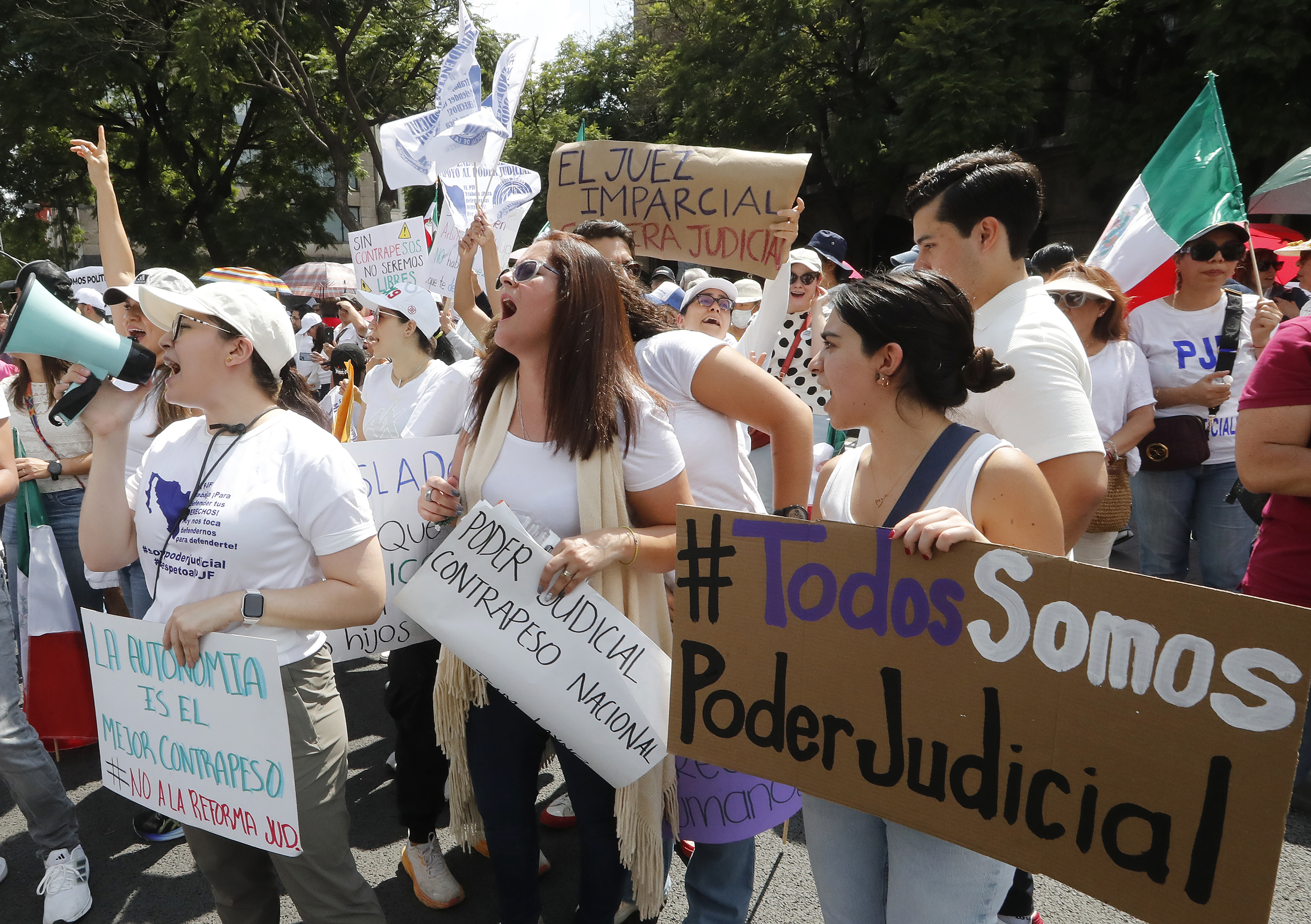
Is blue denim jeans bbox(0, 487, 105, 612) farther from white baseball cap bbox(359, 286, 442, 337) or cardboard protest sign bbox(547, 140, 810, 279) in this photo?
cardboard protest sign bbox(547, 140, 810, 279)

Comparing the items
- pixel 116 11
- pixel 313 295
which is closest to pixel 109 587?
pixel 313 295

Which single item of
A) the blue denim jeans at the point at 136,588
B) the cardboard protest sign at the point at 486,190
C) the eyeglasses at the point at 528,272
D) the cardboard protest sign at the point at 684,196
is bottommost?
the blue denim jeans at the point at 136,588

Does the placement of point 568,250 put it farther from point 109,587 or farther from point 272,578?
point 109,587

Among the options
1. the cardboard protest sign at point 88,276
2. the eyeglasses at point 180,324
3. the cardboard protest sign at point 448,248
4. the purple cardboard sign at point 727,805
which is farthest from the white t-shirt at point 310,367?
the purple cardboard sign at point 727,805

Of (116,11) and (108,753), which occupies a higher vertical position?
(116,11)

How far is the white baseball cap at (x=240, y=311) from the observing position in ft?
6.77

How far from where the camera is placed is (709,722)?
6.00 feet

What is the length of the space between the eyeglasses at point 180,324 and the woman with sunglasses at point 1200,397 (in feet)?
12.7

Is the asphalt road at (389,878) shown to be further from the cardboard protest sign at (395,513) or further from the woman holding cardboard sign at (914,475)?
the woman holding cardboard sign at (914,475)

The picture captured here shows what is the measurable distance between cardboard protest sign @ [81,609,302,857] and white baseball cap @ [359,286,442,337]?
204 cm

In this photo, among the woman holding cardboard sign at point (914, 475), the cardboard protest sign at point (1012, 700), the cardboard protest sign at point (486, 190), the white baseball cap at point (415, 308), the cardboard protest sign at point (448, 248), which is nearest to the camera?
the cardboard protest sign at point (1012, 700)

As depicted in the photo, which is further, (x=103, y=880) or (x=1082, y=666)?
(x=103, y=880)

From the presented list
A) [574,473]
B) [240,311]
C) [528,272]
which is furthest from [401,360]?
[574,473]

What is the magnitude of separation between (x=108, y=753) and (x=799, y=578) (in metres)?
1.79
